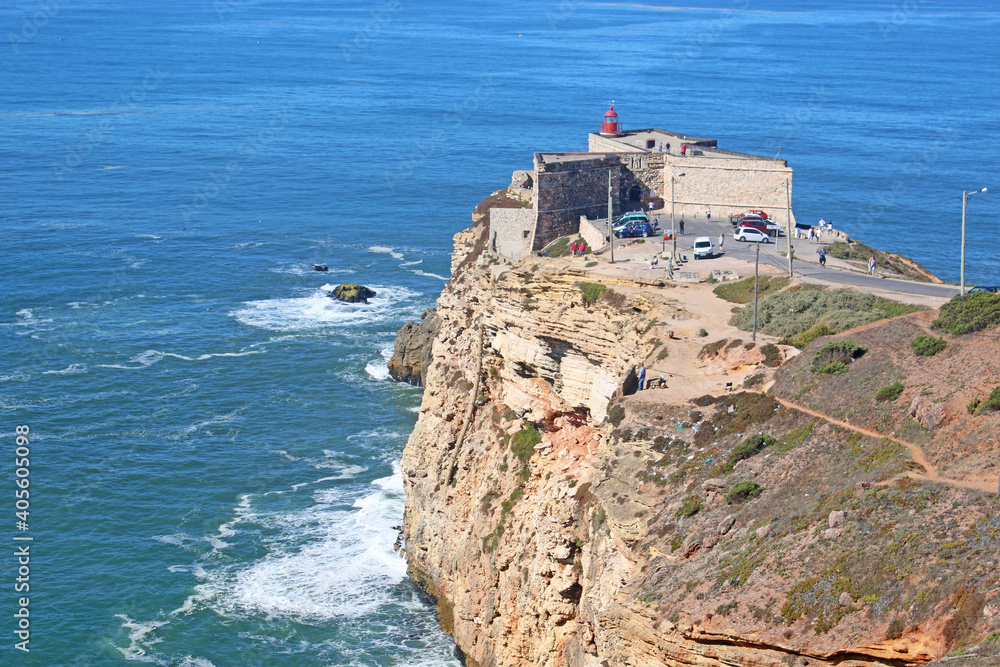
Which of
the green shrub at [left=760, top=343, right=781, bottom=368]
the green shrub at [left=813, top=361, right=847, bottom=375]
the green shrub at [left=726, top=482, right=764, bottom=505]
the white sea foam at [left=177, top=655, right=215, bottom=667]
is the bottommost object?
the white sea foam at [left=177, top=655, right=215, bottom=667]

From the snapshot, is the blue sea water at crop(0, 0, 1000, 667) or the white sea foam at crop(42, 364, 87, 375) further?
the white sea foam at crop(42, 364, 87, 375)

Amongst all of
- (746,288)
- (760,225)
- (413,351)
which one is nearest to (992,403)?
(746,288)

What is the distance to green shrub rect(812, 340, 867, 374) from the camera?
109ft

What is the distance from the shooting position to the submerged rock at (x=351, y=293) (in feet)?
289

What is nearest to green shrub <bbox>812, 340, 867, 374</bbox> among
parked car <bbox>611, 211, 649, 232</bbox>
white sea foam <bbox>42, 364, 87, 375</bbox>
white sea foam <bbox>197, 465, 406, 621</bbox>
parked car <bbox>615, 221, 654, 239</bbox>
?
white sea foam <bbox>197, 465, 406, 621</bbox>

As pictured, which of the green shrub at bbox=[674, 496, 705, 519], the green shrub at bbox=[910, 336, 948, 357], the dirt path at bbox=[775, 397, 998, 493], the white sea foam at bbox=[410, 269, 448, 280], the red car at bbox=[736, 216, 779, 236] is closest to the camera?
the dirt path at bbox=[775, 397, 998, 493]

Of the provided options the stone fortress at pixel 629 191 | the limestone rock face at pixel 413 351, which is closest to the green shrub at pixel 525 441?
the stone fortress at pixel 629 191

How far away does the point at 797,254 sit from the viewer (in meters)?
54.9

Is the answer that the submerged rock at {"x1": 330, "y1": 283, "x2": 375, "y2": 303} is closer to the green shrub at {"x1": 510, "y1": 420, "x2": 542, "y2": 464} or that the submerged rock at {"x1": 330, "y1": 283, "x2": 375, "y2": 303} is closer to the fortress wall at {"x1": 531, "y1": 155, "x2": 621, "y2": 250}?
the fortress wall at {"x1": 531, "y1": 155, "x2": 621, "y2": 250}

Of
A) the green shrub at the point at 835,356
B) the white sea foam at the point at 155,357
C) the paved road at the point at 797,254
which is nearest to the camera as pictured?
the green shrub at the point at 835,356

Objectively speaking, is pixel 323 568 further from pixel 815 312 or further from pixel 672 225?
pixel 672 225

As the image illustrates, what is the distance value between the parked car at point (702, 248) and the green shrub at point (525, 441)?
15.1m

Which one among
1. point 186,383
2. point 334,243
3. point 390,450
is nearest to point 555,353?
point 390,450

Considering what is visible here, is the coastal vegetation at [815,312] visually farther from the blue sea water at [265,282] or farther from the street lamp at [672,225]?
the blue sea water at [265,282]
